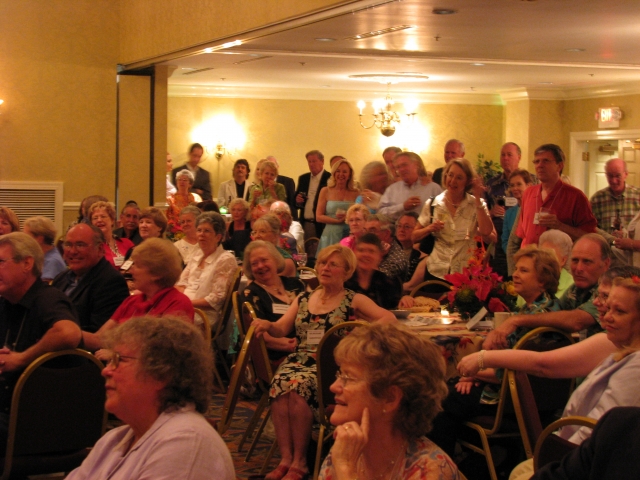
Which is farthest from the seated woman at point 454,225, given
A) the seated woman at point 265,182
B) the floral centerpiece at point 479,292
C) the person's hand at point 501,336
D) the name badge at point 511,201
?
the seated woman at point 265,182

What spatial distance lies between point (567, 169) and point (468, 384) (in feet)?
40.6

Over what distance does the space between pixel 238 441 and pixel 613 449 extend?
3.63 metres

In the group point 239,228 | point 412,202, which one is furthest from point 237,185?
point 412,202

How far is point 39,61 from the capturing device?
10.3 metres

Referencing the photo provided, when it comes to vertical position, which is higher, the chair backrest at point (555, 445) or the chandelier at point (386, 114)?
the chandelier at point (386, 114)

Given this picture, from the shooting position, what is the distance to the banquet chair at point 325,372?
3854 millimetres

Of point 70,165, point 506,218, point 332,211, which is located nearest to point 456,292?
point 506,218

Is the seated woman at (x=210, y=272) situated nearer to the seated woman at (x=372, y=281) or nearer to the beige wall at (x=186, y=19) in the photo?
the seated woman at (x=372, y=281)

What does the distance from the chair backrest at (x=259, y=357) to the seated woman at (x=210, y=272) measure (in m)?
1.24

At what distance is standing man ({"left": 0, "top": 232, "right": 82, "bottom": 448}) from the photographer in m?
3.30

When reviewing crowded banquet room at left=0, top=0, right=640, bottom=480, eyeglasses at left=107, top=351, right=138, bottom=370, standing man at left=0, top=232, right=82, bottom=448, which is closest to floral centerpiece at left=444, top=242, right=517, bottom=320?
crowded banquet room at left=0, top=0, right=640, bottom=480

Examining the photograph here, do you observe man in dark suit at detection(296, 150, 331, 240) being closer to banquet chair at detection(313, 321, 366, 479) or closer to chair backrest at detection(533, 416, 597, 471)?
banquet chair at detection(313, 321, 366, 479)

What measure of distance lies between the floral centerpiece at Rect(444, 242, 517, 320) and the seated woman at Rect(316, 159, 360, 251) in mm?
3884

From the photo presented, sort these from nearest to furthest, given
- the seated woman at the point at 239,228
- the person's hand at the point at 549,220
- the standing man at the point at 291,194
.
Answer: the person's hand at the point at 549,220
the seated woman at the point at 239,228
the standing man at the point at 291,194
